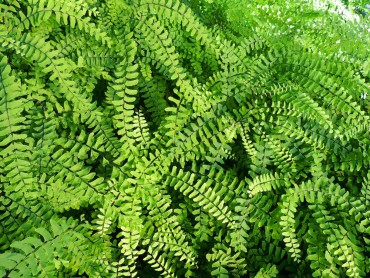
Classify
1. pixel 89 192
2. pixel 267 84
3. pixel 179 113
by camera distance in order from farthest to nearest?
1. pixel 267 84
2. pixel 179 113
3. pixel 89 192

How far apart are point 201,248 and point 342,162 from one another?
2.53 ft

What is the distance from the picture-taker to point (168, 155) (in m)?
1.54

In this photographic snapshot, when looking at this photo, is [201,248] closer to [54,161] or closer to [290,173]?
[290,173]

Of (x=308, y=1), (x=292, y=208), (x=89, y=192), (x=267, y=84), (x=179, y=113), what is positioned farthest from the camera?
(x=308, y=1)

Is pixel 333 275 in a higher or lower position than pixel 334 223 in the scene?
lower

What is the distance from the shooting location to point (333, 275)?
143 centimetres

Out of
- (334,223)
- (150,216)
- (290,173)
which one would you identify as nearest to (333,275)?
(334,223)

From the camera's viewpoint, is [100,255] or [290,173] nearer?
[100,255]

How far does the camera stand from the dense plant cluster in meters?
1.38

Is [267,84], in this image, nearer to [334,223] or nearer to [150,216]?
[334,223]

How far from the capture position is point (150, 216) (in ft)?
4.98

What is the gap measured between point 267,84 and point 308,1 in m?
0.94

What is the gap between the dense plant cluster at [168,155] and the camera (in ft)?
4.51

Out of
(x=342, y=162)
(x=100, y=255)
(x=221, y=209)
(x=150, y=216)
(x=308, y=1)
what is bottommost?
(x=100, y=255)
